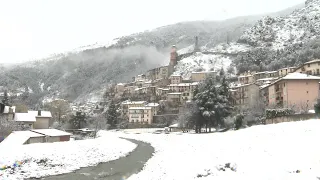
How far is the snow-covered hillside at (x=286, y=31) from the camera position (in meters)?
167

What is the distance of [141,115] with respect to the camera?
124 m

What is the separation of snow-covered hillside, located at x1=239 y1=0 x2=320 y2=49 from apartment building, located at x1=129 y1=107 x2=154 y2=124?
296 feet

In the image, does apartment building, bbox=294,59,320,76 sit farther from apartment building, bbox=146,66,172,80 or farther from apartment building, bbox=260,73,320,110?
apartment building, bbox=146,66,172,80

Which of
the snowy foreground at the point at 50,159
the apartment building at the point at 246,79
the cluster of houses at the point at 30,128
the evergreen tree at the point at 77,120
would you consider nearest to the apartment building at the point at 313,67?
the apartment building at the point at 246,79

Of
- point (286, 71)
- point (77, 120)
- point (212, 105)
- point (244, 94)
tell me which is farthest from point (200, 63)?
point (212, 105)

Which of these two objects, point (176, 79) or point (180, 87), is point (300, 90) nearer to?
point (180, 87)

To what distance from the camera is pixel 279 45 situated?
170750mm

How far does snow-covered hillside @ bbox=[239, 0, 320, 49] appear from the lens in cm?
16712

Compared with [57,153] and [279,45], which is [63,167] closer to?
[57,153]

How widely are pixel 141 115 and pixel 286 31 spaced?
114759mm

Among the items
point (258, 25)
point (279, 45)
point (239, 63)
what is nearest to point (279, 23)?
point (258, 25)

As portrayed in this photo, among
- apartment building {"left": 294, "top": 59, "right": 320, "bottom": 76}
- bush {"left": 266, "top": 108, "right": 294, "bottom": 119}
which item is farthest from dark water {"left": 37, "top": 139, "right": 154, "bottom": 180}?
apartment building {"left": 294, "top": 59, "right": 320, "bottom": 76}

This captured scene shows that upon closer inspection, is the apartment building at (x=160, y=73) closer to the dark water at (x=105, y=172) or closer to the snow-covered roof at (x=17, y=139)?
the snow-covered roof at (x=17, y=139)

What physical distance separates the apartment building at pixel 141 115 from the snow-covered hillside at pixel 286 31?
296 ft
